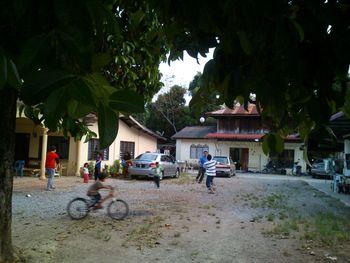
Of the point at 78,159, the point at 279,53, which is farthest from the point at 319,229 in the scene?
the point at 78,159

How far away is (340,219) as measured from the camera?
36.3ft

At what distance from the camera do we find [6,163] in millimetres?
5750

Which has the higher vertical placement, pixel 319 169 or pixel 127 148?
pixel 127 148

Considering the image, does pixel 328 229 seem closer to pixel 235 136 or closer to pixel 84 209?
pixel 84 209

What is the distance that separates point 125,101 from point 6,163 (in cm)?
499

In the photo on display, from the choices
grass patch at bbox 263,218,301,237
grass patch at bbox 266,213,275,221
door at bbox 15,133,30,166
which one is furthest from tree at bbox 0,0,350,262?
door at bbox 15,133,30,166

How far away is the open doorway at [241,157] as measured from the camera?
127 ft

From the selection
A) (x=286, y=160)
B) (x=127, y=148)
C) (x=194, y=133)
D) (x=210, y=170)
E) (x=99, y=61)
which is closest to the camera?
(x=99, y=61)

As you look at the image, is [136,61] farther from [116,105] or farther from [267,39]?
[116,105]

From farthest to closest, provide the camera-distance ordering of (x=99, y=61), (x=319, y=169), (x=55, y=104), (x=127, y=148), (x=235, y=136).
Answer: (x=235, y=136) < (x=319, y=169) < (x=127, y=148) < (x=99, y=61) < (x=55, y=104)

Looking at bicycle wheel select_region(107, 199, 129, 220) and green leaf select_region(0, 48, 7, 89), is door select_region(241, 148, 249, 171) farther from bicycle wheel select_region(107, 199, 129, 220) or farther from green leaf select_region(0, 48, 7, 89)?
green leaf select_region(0, 48, 7, 89)

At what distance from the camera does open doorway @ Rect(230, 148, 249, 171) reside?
1519 inches

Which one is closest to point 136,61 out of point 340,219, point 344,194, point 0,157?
point 0,157

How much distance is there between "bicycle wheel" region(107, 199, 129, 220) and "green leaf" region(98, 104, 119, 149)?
8928 millimetres
